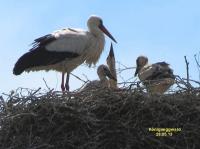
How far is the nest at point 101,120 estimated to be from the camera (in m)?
9.55

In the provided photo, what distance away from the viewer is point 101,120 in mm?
9711

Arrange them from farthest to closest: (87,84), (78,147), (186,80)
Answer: (87,84) < (186,80) < (78,147)

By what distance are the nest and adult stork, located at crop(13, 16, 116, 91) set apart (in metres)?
2.20

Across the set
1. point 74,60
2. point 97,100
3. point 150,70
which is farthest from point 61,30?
point 97,100

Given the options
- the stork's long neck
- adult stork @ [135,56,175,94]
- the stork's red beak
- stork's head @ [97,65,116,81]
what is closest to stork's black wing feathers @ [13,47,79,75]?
the stork's long neck

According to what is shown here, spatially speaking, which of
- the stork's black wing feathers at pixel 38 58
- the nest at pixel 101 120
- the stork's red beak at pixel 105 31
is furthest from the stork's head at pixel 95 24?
the nest at pixel 101 120

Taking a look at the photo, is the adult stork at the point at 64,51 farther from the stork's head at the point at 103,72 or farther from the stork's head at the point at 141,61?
the stork's head at the point at 141,61

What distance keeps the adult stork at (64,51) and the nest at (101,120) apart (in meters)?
2.20

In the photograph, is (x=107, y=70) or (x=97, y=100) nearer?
(x=97, y=100)

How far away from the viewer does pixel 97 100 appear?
991 cm

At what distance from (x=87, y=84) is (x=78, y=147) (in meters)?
1.66

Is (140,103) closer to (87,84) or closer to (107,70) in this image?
(87,84)

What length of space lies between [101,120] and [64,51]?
286 centimetres

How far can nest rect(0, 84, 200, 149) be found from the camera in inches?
376
